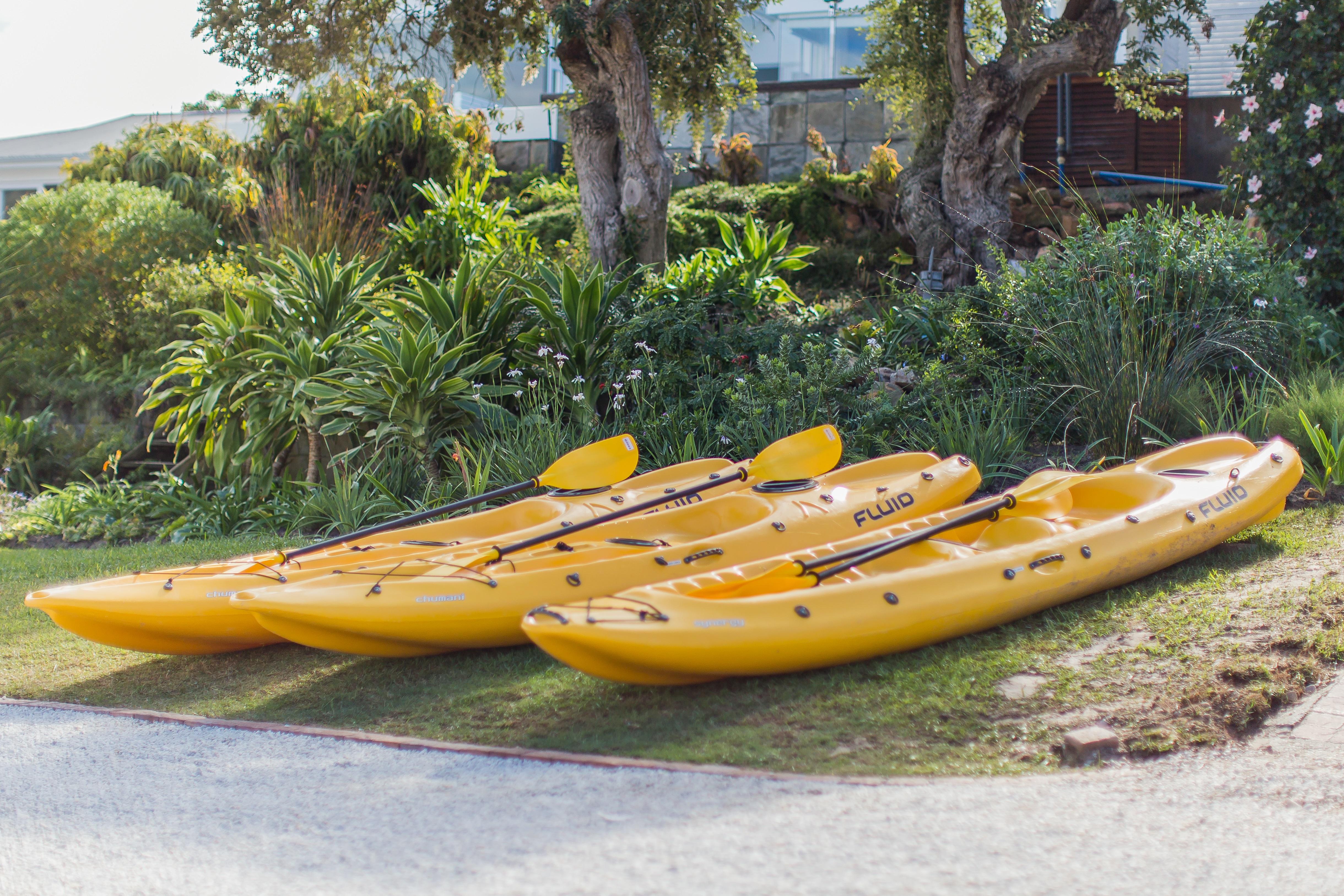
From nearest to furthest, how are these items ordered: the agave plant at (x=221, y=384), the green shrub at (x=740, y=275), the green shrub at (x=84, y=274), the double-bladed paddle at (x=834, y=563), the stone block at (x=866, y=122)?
the double-bladed paddle at (x=834, y=563) < the agave plant at (x=221, y=384) < the green shrub at (x=740, y=275) < the green shrub at (x=84, y=274) < the stone block at (x=866, y=122)

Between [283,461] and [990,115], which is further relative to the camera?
[990,115]

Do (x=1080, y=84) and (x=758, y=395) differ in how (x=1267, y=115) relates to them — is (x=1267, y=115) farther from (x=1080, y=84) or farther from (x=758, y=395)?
(x=1080, y=84)

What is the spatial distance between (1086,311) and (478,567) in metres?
3.90

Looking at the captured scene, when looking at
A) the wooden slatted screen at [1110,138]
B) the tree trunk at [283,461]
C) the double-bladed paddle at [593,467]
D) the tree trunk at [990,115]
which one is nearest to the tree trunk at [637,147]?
the tree trunk at [990,115]

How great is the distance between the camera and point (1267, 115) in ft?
22.1

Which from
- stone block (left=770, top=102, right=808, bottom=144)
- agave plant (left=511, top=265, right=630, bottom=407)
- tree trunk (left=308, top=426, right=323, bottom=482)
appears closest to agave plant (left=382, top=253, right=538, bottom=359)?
agave plant (left=511, top=265, right=630, bottom=407)

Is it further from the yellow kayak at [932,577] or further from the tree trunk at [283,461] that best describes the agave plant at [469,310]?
the yellow kayak at [932,577]

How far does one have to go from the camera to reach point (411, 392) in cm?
616

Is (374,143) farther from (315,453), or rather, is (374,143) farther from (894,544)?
(894,544)

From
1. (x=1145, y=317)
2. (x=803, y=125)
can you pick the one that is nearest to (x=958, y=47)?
(x=1145, y=317)

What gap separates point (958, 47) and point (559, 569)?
6570mm

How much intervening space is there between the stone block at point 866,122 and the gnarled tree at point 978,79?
112 inches

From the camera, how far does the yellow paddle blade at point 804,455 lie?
4.42 metres

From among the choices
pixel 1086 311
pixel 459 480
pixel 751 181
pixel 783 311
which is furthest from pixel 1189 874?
pixel 751 181
